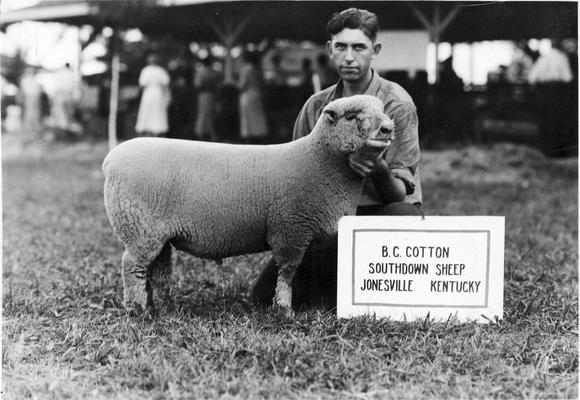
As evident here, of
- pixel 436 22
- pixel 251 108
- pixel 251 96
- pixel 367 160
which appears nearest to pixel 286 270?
pixel 367 160

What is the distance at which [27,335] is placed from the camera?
347 centimetres

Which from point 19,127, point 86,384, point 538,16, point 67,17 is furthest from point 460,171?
point 19,127

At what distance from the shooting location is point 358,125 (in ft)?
10.1

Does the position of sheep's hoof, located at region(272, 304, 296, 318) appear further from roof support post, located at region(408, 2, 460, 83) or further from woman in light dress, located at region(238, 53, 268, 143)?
woman in light dress, located at region(238, 53, 268, 143)

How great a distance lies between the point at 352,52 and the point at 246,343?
1.56 meters

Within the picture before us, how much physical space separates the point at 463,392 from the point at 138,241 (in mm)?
1655

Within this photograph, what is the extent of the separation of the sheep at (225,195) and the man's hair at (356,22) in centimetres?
57

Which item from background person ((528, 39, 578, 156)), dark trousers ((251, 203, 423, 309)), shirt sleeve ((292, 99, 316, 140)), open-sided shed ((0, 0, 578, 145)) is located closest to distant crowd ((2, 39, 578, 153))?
background person ((528, 39, 578, 156))

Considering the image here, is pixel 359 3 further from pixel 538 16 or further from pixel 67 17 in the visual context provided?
pixel 67 17

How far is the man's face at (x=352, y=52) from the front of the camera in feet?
11.4

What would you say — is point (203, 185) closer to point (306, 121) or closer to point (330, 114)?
point (330, 114)

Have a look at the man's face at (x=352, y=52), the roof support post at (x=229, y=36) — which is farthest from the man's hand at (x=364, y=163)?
the roof support post at (x=229, y=36)

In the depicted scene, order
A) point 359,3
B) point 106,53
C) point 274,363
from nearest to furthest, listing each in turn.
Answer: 1. point 274,363
2. point 359,3
3. point 106,53

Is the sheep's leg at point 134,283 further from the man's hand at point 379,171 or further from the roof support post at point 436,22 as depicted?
the roof support post at point 436,22
